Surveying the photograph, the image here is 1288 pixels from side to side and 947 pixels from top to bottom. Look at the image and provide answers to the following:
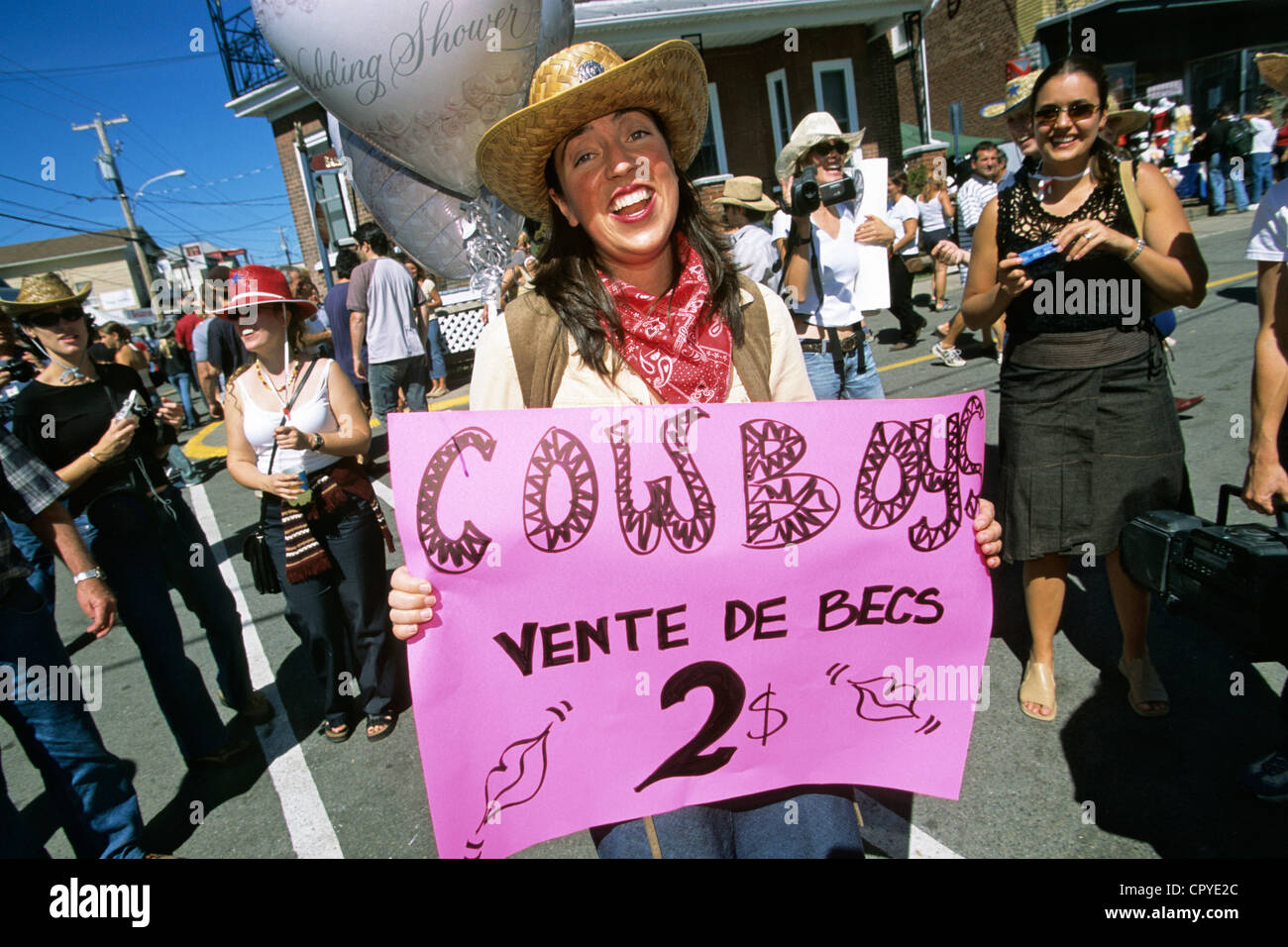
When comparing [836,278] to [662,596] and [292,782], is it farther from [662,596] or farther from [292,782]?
[292,782]

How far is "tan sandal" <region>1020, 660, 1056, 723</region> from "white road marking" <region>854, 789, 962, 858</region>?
0.73m

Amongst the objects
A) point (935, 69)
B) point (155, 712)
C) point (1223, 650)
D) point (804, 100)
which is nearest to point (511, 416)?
point (1223, 650)

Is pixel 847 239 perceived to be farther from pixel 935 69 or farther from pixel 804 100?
pixel 935 69

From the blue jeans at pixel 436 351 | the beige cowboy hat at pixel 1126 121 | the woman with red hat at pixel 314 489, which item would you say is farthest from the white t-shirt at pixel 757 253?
the blue jeans at pixel 436 351

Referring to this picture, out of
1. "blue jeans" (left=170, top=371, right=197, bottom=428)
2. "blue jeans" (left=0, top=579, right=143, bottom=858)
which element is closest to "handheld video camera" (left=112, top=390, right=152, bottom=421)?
"blue jeans" (left=0, top=579, right=143, bottom=858)

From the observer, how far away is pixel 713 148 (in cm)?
1551

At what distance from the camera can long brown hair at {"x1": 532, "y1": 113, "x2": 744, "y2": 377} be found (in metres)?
1.60

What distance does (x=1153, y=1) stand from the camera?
19.7 meters

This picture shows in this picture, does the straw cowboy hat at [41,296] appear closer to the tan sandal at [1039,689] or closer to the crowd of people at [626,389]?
the crowd of people at [626,389]

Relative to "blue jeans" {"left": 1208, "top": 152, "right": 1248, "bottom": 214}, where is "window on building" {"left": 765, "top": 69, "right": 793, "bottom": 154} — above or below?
above

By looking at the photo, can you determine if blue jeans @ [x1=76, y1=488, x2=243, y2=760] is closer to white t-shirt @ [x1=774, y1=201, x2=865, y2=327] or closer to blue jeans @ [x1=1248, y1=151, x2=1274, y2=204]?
white t-shirt @ [x1=774, y1=201, x2=865, y2=327]

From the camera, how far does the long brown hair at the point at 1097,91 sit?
2.26 meters

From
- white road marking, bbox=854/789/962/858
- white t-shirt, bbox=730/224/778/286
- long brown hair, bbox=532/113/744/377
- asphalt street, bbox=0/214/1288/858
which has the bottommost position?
white road marking, bbox=854/789/962/858

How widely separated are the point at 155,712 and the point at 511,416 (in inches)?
136
